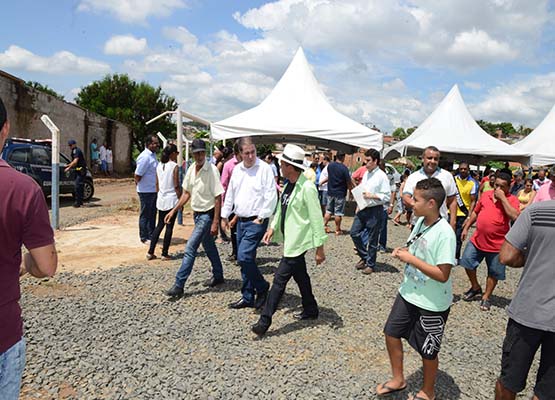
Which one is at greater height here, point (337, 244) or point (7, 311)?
point (7, 311)

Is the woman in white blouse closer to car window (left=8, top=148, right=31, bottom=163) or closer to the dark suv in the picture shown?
the dark suv

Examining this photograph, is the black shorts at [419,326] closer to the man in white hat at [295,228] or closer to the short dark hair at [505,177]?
the man in white hat at [295,228]

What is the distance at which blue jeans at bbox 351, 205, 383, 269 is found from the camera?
5.77m

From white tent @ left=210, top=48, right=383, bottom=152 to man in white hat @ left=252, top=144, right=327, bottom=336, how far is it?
649cm

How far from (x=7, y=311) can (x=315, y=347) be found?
2589mm

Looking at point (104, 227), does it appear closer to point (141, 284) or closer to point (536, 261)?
point (141, 284)

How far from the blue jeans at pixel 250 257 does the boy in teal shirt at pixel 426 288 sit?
5.71 ft

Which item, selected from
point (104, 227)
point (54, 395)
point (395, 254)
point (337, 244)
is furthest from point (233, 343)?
point (104, 227)

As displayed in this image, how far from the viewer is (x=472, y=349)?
12.0 ft

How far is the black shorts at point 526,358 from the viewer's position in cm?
220

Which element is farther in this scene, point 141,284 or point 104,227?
point 104,227

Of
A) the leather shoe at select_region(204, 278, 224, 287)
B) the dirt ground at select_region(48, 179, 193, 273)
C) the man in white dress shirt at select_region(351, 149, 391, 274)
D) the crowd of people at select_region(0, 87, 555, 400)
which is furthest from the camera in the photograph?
the dirt ground at select_region(48, 179, 193, 273)

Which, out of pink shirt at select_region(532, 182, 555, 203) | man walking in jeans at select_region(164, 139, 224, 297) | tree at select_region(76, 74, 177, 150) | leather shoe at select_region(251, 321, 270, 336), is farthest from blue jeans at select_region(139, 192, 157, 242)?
tree at select_region(76, 74, 177, 150)

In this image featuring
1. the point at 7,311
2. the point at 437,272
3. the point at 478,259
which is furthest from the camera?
the point at 478,259
